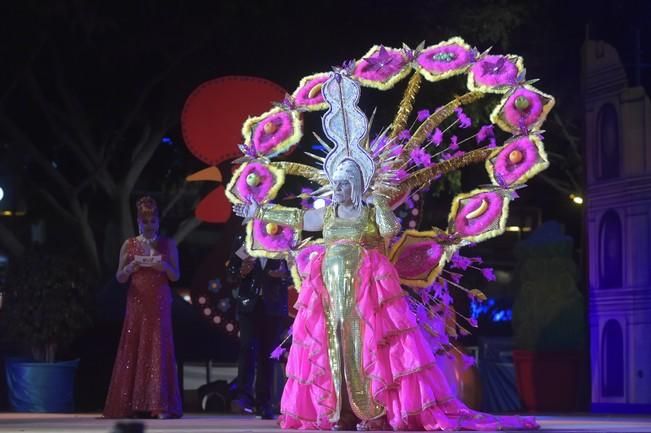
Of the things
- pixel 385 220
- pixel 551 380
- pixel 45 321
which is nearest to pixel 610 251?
pixel 551 380

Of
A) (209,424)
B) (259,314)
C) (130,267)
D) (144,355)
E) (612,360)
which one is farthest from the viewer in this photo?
(612,360)

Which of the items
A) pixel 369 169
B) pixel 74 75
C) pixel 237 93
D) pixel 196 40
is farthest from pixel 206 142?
pixel 369 169

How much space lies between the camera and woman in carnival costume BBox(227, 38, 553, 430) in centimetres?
802

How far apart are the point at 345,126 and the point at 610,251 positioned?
3.46 metres

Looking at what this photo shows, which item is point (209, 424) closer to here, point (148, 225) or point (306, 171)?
point (148, 225)

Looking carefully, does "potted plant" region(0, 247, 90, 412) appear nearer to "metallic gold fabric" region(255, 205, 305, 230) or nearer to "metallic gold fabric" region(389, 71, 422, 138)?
"metallic gold fabric" region(255, 205, 305, 230)

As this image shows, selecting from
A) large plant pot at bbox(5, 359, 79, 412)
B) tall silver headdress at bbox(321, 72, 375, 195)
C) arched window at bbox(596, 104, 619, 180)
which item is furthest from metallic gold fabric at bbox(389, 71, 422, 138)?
large plant pot at bbox(5, 359, 79, 412)

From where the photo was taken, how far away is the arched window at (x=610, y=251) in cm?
1089

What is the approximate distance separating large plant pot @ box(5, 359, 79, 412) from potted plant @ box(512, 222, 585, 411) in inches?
158

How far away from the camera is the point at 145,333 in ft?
33.1

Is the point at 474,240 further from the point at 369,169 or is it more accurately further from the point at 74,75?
the point at 74,75

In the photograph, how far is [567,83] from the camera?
14.6 metres

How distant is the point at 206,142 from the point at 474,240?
451 centimetres

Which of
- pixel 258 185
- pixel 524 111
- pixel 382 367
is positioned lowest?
pixel 382 367
